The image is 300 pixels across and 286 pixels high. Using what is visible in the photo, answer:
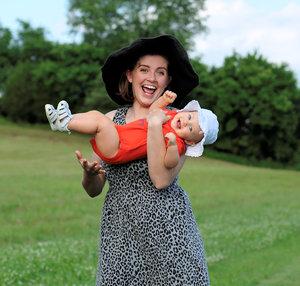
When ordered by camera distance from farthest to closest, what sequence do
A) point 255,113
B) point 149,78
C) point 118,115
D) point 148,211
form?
point 255,113, point 118,115, point 149,78, point 148,211

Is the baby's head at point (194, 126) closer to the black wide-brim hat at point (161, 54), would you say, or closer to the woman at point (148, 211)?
the woman at point (148, 211)

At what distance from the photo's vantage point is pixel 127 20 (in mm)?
64188

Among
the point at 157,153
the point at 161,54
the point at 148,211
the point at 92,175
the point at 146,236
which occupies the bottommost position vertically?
the point at 146,236

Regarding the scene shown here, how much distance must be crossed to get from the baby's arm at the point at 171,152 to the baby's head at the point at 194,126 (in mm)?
113

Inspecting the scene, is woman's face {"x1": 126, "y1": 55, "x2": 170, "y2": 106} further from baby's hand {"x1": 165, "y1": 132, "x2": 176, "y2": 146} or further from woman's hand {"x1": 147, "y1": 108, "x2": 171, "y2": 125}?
A: baby's hand {"x1": 165, "y1": 132, "x2": 176, "y2": 146}

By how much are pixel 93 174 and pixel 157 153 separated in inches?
18.1

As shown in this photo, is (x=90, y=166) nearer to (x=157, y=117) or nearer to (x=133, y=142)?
(x=133, y=142)

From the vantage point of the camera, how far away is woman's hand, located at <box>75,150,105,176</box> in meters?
4.45

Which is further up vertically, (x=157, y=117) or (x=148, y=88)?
(x=148, y=88)

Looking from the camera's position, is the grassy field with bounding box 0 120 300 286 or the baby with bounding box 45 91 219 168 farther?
the grassy field with bounding box 0 120 300 286

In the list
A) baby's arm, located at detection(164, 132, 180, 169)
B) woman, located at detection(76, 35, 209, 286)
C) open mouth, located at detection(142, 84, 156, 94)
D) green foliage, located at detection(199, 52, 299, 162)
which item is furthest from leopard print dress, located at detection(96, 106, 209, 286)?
green foliage, located at detection(199, 52, 299, 162)

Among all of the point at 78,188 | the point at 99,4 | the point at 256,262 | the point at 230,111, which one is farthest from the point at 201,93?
the point at 256,262

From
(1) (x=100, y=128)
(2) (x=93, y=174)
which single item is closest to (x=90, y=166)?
(2) (x=93, y=174)

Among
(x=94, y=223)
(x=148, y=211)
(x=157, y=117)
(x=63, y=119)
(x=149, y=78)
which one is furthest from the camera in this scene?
(x=94, y=223)
